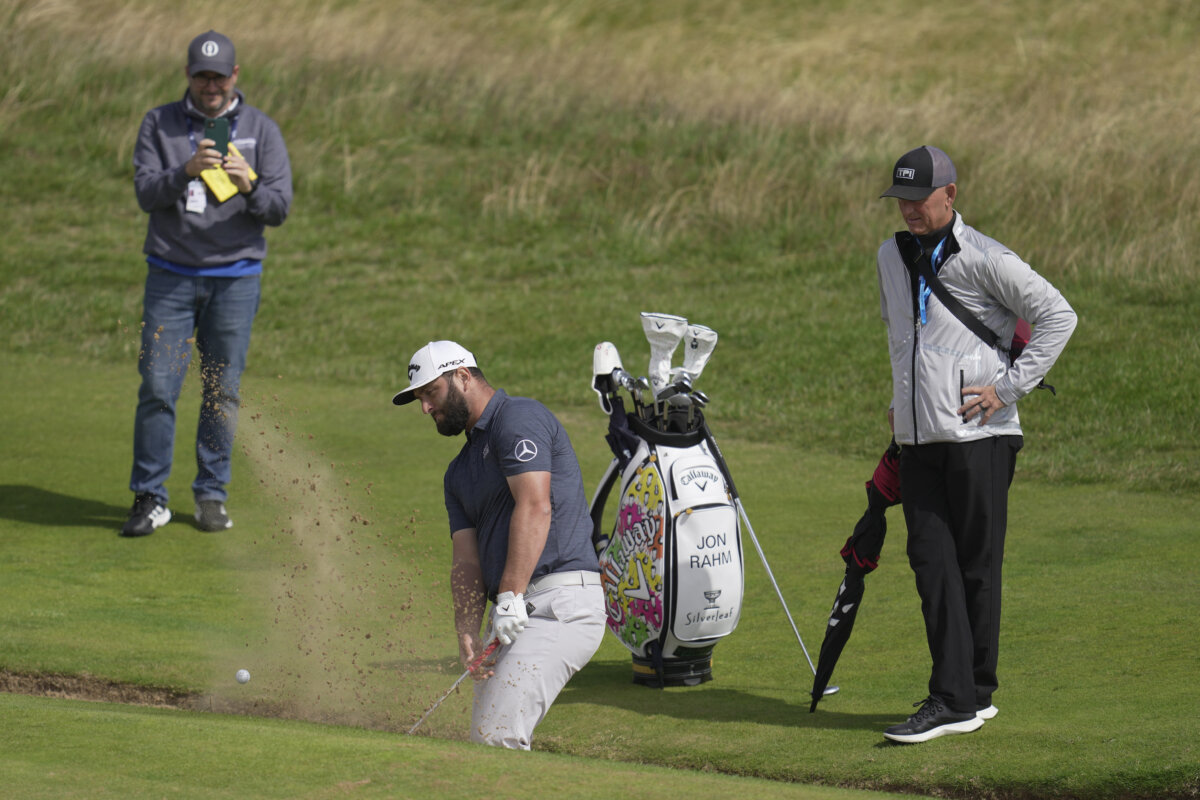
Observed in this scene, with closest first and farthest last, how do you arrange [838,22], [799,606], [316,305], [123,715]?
[123,715], [799,606], [316,305], [838,22]

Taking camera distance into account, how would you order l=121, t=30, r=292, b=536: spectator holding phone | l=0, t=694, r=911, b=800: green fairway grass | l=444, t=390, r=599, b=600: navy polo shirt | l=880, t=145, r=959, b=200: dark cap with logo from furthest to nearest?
1. l=121, t=30, r=292, b=536: spectator holding phone
2. l=444, t=390, r=599, b=600: navy polo shirt
3. l=880, t=145, r=959, b=200: dark cap with logo
4. l=0, t=694, r=911, b=800: green fairway grass

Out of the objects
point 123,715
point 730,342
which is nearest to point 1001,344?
point 123,715

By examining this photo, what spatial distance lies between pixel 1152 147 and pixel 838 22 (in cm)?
1263

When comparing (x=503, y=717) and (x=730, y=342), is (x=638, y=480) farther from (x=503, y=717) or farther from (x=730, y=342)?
(x=730, y=342)

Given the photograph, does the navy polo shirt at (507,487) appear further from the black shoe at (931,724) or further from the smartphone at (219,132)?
the smartphone at (219,132)

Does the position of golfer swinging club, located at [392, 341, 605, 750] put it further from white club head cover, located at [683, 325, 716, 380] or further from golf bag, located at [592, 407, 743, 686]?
white club head cover, located at [683, 325, 716, 380]

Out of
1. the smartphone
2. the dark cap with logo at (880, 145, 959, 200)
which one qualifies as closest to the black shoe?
the dark cap with logo at (880, 145, 959, 200)

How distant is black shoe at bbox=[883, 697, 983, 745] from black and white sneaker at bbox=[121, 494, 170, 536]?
559 centimetres

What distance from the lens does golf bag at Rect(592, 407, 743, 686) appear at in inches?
275

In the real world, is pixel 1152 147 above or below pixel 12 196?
above

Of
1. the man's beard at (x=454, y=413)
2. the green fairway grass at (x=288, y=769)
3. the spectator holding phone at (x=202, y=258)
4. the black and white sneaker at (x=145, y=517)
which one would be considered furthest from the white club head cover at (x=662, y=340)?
the black and white sneaker at (x=145, y=517)

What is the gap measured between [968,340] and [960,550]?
0.83 m

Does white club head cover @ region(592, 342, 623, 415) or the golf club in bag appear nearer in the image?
the golf club in bag

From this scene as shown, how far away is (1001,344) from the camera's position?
621cm
